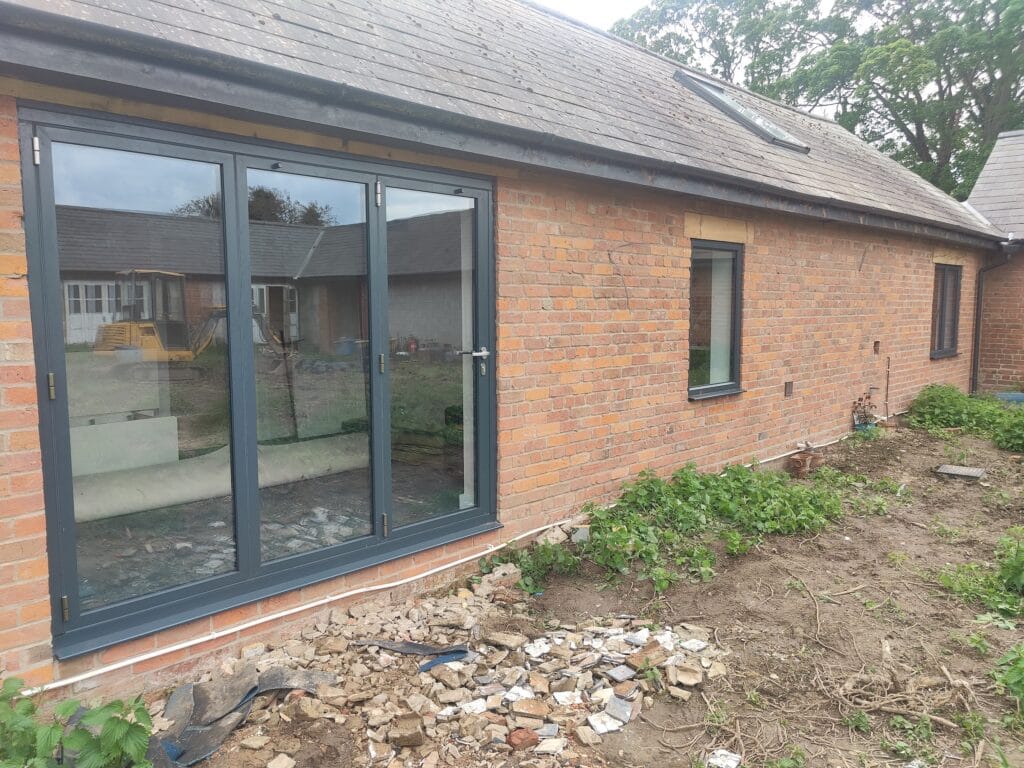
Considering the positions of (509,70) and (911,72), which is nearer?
(509,70)

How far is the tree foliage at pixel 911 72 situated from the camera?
24.3m

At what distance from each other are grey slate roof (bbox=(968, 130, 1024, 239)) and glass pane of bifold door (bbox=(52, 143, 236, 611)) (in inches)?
Answer: 556

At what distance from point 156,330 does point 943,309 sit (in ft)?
41.8

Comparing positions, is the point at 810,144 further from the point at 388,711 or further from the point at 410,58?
the point at 388,711

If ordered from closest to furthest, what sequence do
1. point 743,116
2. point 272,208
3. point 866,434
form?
point 272,208, point 743,116, point 866,434

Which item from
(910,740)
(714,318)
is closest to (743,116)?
(714,318)

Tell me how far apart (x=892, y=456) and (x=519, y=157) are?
22.0 ft

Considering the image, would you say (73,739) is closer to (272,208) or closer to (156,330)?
(156,330)

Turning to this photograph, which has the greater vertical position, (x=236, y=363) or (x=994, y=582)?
(x=236, y=363)

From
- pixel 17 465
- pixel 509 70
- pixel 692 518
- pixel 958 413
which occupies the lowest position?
pixel 692 518

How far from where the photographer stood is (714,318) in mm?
7176

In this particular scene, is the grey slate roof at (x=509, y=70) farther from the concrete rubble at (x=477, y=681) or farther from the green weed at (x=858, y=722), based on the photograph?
the green weed at (x=858, y=722)

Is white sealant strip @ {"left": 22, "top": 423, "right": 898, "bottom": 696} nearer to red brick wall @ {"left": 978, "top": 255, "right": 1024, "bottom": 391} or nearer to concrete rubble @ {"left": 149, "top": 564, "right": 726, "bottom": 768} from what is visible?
concrete rubble @ {"left": 149, "top": 564, "right": 726, "bottom": 768}

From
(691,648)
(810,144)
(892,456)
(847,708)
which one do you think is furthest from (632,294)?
(810,144)
